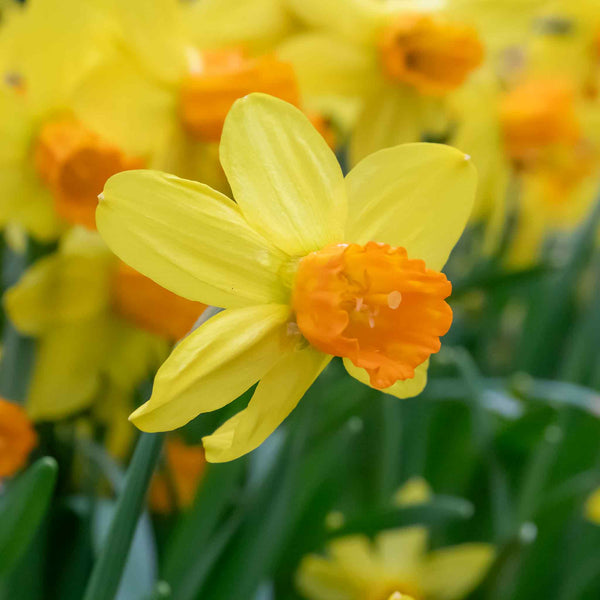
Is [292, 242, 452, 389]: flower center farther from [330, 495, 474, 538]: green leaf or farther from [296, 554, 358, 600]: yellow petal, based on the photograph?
[296, 554, 358, 600]: yellow petal

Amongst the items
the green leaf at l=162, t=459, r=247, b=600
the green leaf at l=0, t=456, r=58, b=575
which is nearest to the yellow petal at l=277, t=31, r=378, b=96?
the green leaf at l=162, t=459, r=247, b=600

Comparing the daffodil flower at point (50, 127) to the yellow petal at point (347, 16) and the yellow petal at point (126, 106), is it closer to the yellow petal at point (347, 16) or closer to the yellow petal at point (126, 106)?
the yellow petal at point (126, 106)

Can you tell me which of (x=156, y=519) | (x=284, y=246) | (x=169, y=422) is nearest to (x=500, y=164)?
(x=156, y=519)

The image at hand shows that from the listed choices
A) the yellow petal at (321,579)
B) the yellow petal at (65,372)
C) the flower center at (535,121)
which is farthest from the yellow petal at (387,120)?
the yellow petal at (321,579)

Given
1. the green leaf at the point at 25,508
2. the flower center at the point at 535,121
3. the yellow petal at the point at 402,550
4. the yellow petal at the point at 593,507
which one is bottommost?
the yellow petal at the point at 402,550

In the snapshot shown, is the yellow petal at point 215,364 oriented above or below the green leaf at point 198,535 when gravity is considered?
above

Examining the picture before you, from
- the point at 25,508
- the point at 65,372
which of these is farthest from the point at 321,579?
the point at 25,508

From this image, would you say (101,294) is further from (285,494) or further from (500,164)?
(500,164)
